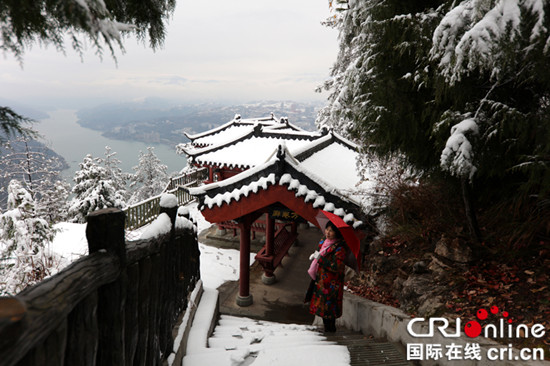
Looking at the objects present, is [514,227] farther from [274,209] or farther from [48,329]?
[48,329]

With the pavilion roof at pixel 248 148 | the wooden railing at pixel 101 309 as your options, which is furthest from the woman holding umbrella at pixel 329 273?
the pavilion roof at pixel 248 148

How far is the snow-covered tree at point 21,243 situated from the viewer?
494 cm

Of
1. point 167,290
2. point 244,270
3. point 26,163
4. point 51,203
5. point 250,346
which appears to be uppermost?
point 26,163

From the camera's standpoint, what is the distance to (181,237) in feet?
13.5

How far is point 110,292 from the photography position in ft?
5.85

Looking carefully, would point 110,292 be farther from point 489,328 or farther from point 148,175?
point 148,175

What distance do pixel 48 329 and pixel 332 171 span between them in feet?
23.3

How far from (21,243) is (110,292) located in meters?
6.28

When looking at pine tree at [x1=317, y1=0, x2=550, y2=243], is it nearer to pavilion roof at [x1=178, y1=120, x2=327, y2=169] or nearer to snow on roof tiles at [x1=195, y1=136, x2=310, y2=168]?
pavilion roof at [x1=178, y1=120, x2=327, y2=169]

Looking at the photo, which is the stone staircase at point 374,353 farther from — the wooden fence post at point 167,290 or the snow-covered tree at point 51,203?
the snow-covered tree at point 51,203

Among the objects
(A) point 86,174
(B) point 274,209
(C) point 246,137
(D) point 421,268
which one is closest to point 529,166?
(D) point 421,268

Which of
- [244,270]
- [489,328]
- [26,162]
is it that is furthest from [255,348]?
[26,162]

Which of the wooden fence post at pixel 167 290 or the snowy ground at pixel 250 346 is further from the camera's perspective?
the snowy ground at pixel 250 346

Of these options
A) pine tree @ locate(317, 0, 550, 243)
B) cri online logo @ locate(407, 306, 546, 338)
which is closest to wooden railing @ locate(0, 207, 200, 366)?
cri online logo @ locate(407, 306, 546, 338)
